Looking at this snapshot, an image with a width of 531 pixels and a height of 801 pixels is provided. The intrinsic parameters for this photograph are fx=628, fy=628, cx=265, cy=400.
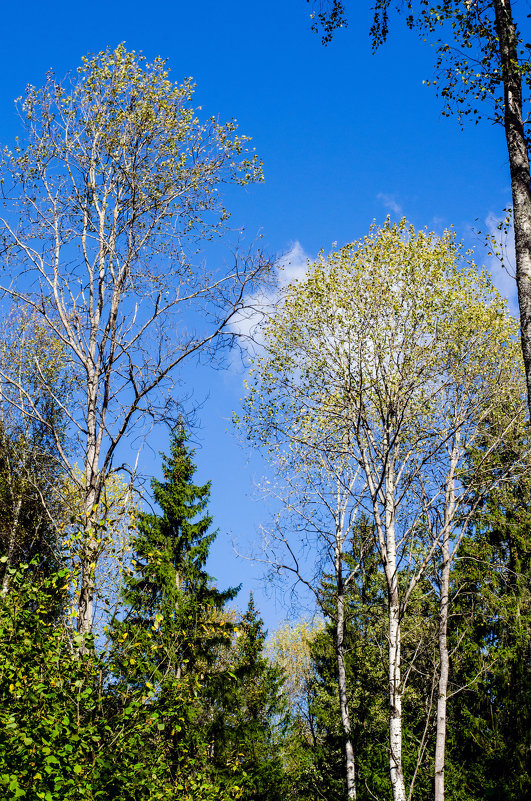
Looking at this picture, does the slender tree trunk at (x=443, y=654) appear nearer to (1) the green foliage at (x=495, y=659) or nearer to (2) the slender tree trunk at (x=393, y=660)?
(1) the green foliage at (x=495, y=659)

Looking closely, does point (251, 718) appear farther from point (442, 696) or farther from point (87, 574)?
point (87, 574)

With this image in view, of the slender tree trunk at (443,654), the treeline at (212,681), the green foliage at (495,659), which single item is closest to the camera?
the treeline at (212,681)

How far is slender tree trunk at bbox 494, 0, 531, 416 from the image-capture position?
5.93m

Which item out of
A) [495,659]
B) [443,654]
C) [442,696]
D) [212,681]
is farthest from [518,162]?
[212,681]

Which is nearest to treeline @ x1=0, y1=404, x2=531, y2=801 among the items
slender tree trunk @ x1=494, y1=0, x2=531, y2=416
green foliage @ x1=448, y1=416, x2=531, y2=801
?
green foliage @ x1=448, y1=416, x2=531, y2=801

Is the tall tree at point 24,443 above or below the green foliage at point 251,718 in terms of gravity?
above

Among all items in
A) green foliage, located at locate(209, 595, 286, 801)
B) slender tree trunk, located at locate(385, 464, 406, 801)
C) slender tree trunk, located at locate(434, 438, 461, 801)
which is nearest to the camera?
slender tree trunk, located at locate(385, 464, 406, 801)

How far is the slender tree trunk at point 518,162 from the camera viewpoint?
5926 millimetres

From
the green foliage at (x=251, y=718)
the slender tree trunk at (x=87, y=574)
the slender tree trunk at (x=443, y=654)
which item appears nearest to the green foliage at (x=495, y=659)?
the slender tree trunk at (x=443, y=654)

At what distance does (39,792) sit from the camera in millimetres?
4172

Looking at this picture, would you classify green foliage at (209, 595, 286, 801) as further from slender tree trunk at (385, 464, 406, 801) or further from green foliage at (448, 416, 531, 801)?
slender tree trunk at (385, 464, 406, 801)

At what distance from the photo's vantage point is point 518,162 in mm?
6320

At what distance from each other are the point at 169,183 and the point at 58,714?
7164 mm

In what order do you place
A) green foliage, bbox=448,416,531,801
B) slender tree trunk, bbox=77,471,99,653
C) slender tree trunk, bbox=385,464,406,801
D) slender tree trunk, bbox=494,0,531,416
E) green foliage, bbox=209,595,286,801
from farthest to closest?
green foliage, bbox=209,595,286,801 < green foliage, bbox=448,416,531,801 < slender tree trunk, bbox=385,464,406,801 < slender tree trunk, bbox=494,0,531,416 < slender tree trunk, bbox=77,471,99,653
